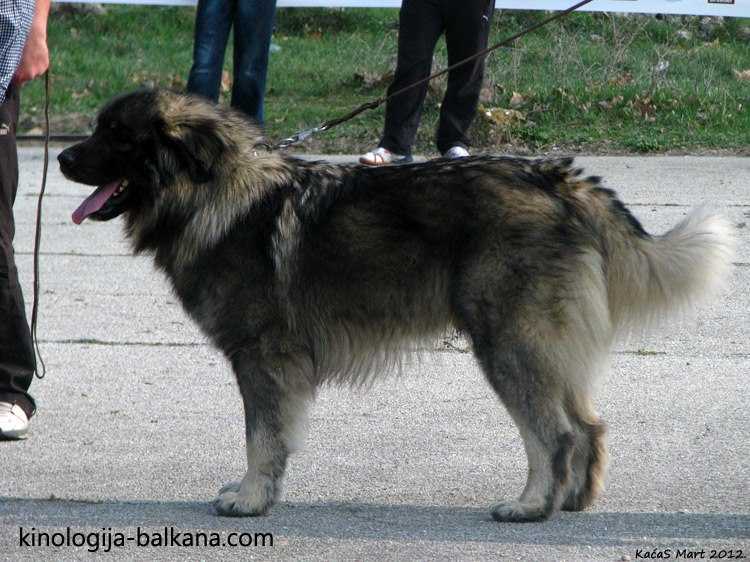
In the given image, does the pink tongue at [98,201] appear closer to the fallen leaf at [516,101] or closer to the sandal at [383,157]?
the sandal at [383,157]

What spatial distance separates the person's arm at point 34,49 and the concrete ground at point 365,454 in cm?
160

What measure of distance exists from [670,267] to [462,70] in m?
4.71

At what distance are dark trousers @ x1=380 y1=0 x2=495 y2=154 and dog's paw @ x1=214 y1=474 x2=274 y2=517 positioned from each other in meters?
4.71

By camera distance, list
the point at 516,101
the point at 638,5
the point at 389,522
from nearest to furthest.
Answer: the point at 389,522 < the point at 638,5 < the point at 516,101

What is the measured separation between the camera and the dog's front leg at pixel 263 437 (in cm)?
452

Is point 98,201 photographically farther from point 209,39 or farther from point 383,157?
point 209,39

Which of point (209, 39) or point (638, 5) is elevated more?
point (638, 5)

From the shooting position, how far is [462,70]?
8.86m

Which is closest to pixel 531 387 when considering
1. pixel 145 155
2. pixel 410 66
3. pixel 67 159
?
pixel 145 155

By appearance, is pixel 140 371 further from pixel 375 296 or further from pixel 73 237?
pixel 73 237

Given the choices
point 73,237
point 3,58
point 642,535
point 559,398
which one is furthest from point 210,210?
point 73,237

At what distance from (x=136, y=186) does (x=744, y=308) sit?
4.07 meters

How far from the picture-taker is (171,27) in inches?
569

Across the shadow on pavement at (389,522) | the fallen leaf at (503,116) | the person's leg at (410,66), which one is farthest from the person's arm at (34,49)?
the fallen leaf at (503,116)
